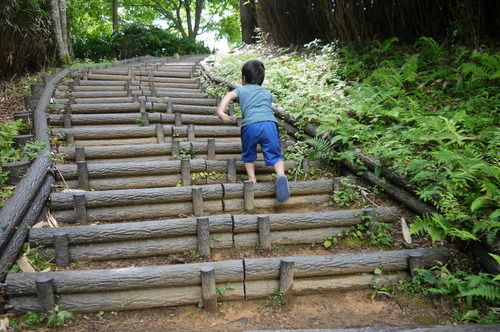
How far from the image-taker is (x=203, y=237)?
10.7 feet

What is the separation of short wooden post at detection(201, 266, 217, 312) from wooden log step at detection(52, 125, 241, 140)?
120 inches

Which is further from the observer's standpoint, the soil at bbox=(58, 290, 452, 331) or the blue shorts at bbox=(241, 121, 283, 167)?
the blue shorts at bbox=(241, 121, 283, 167)

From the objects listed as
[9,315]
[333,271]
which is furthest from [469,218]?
[9,315]

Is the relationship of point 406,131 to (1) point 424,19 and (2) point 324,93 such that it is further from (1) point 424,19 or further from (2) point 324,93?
(1) point 424,19

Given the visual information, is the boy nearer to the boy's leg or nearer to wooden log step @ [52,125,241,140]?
the boy's leg

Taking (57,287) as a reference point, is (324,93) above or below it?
above

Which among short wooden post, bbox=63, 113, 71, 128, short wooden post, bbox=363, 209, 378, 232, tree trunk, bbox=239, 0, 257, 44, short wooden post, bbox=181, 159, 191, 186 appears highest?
tree trunk, bbox=239, 0, 257, 44

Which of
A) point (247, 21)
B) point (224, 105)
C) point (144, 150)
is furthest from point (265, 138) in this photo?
point (247, 21)

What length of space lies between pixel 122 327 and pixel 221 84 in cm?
650

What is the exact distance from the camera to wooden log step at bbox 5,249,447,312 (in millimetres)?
2691

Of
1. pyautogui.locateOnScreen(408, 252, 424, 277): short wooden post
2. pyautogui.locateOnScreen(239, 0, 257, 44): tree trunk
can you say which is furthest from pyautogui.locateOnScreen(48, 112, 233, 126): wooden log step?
pyautogui.locateOnScreen(239, 0, 257, 44): tree trunk

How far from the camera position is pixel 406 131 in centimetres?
411

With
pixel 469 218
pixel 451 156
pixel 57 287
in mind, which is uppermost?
pixel 451 156

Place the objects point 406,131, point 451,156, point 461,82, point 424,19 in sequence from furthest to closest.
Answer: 1. point 424,19
2. point 461,82
3. point 406,131
4. point 451,156
